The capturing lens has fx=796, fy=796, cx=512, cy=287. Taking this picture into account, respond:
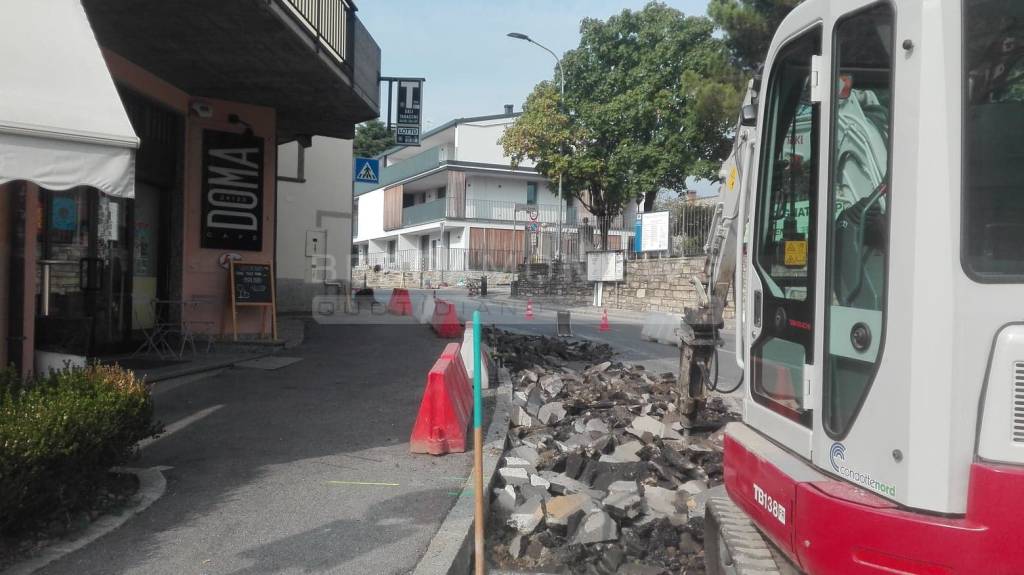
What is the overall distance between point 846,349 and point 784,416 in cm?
63

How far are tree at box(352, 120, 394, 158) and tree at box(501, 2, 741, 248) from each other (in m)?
34.8

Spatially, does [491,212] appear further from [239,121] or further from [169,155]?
[169,155]

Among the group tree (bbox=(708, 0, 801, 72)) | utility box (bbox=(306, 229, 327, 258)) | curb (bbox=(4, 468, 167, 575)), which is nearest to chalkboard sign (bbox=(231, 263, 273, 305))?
curb (bbox=(4, 468, 167, 575))

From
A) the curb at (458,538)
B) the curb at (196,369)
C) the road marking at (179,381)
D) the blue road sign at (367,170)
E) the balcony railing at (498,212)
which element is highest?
the balcony railing at (498,212)

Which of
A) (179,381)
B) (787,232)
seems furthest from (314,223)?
(787,232)

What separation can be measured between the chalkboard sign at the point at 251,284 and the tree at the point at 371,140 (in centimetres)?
5407

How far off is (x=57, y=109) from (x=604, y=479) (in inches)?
176

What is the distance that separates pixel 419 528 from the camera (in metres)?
4.88

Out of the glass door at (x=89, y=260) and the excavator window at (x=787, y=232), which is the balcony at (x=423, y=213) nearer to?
the glass door at (x=89, y=260)

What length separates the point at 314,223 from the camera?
66.4 ft

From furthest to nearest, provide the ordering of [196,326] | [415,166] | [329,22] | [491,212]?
[415,166]
[491,212]
[196,326]
[329,22]

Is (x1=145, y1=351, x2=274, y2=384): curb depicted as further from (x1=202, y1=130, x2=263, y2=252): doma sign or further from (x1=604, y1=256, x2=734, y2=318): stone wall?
(x1=604, y1=256, x2=734, y2=318): stone wall

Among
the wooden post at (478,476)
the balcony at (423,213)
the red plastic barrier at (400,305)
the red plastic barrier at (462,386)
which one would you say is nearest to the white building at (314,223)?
the red plastic barrier at (400,305)

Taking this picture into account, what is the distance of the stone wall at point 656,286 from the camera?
2411 cm
